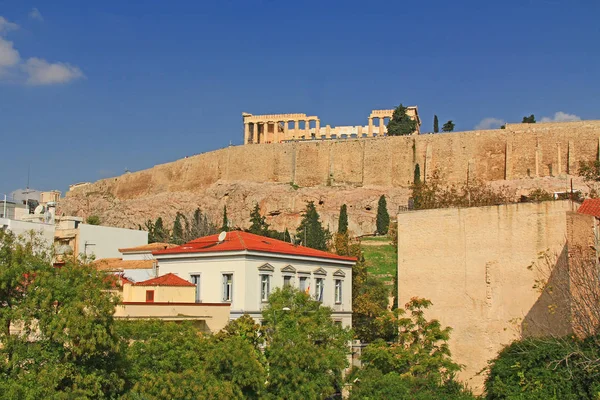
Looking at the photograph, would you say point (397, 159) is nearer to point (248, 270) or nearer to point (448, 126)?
point (448, 126)

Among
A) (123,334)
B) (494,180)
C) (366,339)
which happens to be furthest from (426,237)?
(494,180)

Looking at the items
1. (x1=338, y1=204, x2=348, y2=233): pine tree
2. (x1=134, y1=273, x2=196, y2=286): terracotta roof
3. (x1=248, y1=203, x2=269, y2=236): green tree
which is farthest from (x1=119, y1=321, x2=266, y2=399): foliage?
(x1=338, y1=204, x2=348, y2=233): pine tree

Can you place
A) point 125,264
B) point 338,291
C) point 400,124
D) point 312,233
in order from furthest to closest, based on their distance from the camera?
point 400,124 < point 312,233 < point 125,264 < point 338,291

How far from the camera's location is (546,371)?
2208 centimetres

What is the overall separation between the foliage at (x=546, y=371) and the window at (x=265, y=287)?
30.0 ft

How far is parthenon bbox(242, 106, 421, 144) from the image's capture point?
100 meters

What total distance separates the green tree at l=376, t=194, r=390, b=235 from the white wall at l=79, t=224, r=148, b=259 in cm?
3083

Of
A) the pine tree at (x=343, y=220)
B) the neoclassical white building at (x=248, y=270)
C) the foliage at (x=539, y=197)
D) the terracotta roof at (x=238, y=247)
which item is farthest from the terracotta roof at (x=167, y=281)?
the pine tree at (x=343, y=220)

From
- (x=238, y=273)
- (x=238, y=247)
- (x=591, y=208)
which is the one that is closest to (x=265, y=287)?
(x=238, y=273)

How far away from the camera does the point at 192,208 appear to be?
8694cm

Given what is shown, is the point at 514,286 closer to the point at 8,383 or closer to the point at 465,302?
the point at 465,302

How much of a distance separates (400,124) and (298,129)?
14.7m

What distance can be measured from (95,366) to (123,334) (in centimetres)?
255

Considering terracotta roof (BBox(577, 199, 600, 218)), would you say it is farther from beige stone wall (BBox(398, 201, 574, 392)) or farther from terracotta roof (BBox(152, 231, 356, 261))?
terracotta roof (BBox(152, 231, 356, 261))
